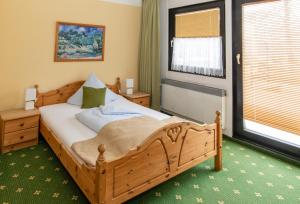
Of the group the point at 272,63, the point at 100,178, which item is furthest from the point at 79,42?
the point at 272,63

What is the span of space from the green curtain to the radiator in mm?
232

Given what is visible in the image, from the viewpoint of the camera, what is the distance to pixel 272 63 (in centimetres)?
308

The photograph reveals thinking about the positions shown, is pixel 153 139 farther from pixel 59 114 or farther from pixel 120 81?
pixel 120 81

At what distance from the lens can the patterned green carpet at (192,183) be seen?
2.21m

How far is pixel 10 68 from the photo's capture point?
3.39 m

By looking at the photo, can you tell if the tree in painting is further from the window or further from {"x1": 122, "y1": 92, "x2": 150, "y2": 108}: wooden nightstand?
the window

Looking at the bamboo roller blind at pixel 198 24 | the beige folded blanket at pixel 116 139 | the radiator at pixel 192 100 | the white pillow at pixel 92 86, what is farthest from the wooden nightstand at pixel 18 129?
the bamboo roller blind at pixel 198 24

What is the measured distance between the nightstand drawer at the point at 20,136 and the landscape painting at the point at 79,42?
132 cm

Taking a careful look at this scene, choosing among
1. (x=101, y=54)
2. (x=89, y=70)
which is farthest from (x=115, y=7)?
(x=89, y=70)

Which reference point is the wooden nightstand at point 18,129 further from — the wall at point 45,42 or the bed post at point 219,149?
the bed post at point 219,149

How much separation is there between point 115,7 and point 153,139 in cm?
340

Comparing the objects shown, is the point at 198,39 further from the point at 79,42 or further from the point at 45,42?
the point at 45,42

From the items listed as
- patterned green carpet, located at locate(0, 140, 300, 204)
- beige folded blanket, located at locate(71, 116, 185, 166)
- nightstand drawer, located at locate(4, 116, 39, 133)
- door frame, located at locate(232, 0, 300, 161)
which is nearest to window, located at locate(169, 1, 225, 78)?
door frame, located at locate(232, 0, 300, 161)

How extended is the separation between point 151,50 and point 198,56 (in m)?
1.07
